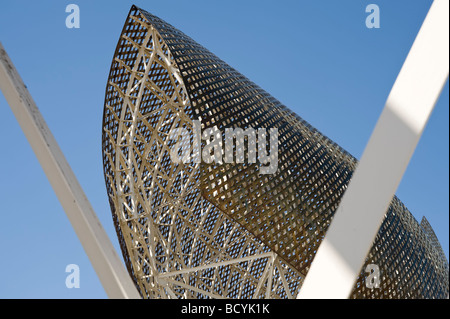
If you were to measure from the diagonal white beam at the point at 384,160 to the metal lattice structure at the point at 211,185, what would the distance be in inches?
275

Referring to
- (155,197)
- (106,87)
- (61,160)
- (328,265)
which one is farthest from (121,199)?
(328,265)

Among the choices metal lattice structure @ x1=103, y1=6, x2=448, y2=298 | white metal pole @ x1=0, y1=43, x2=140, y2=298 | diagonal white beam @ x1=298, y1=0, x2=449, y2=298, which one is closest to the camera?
diagonal white beam @ x1=298, y1=0, x2=449, y2=298

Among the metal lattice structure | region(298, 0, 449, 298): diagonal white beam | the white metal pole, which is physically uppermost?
region(298, 0, 449, 298): diagonal white beam

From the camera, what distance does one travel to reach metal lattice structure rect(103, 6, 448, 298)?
9.41m

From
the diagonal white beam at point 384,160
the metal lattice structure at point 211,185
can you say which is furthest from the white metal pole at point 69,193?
the metal lattice structure at point 211,185

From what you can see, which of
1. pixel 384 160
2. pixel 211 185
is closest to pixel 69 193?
pixel 384 160

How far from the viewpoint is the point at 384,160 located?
2078mm

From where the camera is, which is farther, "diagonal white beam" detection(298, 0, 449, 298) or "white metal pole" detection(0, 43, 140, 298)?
"white metal pole" detection(0, 43, 140, 298)

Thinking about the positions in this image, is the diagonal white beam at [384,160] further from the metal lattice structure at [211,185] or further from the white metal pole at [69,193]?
the metal lattice structure at [211,185]

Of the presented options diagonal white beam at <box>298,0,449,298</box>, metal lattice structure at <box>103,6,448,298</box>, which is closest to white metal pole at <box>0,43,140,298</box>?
diagonal white beam at <box>298,0,449,298</box>

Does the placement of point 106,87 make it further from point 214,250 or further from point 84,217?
point 84,217

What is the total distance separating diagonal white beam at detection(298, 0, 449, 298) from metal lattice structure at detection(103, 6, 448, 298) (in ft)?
22.9

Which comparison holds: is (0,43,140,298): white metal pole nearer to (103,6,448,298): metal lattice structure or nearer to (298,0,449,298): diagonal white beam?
(298,0,449,298): diagonal white beam

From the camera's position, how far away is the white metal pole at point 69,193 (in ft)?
9.58
